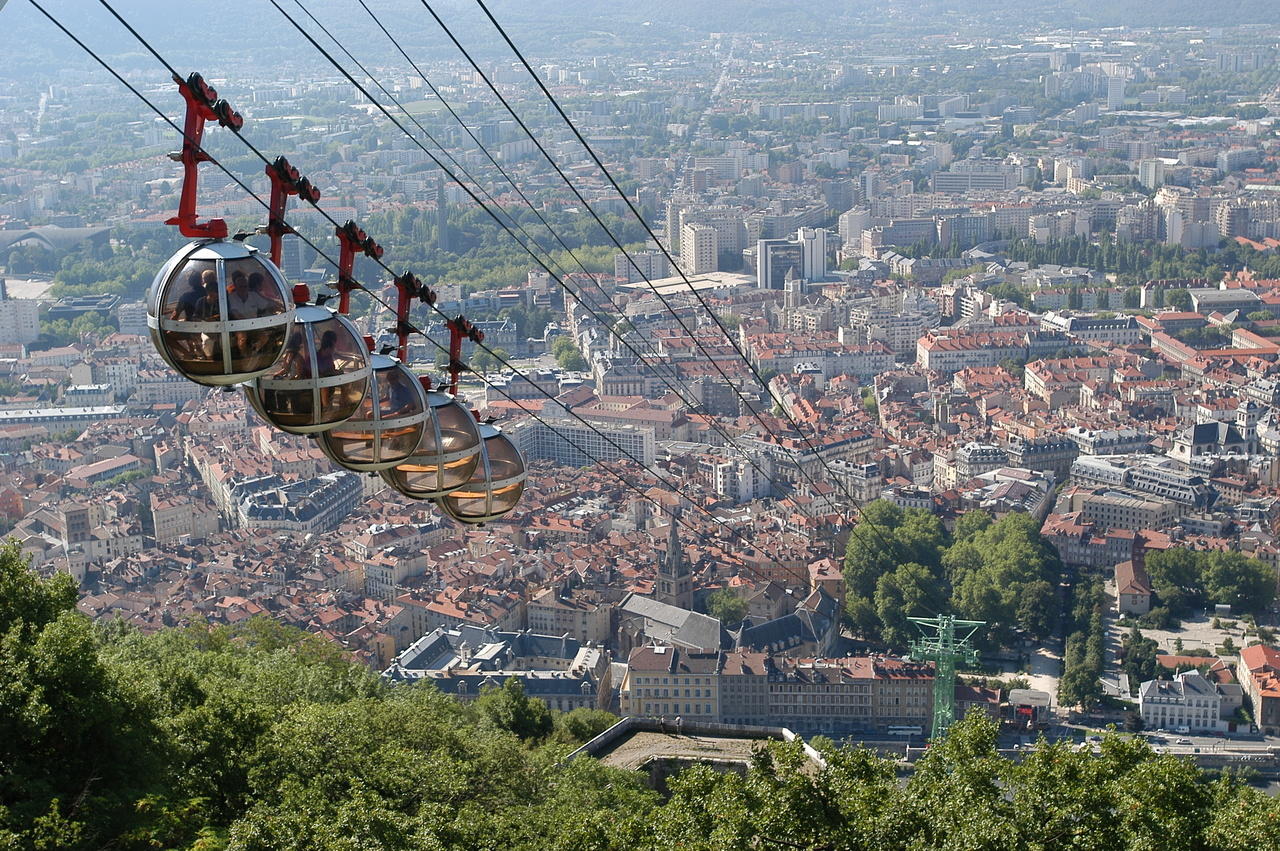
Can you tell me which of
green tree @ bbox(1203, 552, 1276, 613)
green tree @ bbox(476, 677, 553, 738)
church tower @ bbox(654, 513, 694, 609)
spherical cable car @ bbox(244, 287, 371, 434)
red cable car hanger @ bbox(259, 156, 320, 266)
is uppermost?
red cable car hanger @ bbox(259, 156, 320, 266)

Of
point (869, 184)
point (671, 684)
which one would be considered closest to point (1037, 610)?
point (671, 684)

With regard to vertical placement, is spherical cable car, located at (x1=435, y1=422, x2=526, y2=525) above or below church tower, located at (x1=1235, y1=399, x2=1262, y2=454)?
above

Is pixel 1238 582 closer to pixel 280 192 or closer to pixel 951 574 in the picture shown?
pixel 951 574

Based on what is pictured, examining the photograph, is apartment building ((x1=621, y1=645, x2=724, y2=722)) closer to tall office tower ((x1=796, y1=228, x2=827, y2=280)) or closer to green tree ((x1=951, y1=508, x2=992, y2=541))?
green tree ((x1=951, y1=508, x2=992, y2=541))

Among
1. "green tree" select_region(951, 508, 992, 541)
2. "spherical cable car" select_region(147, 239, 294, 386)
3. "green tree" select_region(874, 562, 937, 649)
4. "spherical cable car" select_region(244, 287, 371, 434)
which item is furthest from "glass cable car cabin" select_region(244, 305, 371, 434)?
"green tree" select_region(951, 508, 992, 541)

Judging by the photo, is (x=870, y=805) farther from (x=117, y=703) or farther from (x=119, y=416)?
(x=119, y=416)

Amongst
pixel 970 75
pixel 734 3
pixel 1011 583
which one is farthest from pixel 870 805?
pixel 734 3

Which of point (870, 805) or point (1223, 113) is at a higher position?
point (870, 805)
